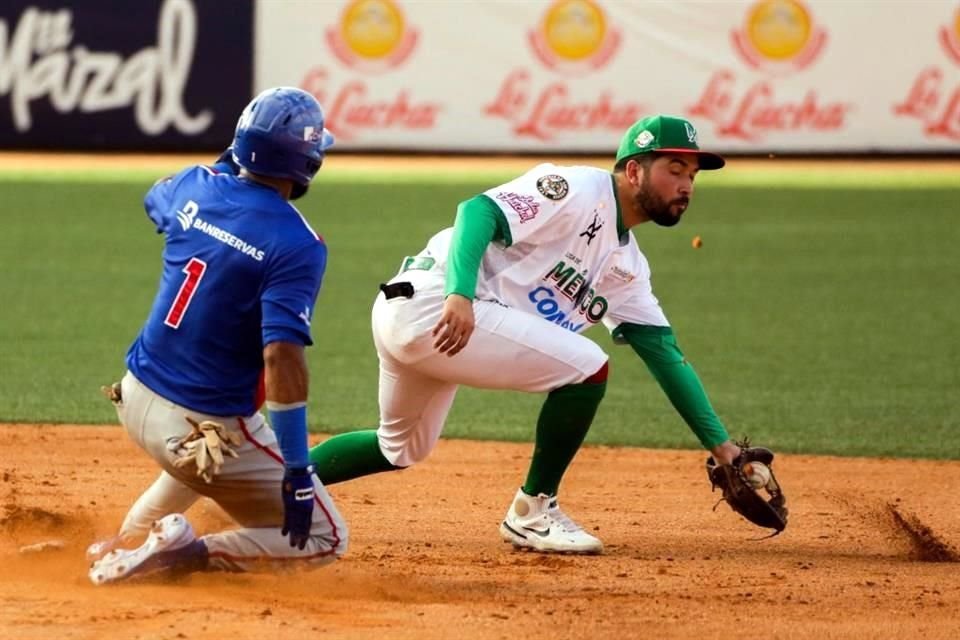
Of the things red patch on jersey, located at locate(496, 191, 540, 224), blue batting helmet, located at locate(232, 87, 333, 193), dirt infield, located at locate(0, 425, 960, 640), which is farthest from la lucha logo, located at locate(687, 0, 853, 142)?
blue batting helmet, located at locate(232, 87, 333, 193)

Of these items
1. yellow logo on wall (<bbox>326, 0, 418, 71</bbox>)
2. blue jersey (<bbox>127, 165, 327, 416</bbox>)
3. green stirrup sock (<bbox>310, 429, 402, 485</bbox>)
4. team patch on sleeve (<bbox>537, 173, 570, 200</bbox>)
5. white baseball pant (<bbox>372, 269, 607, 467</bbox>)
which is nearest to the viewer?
blue jersey (<bbox>127, 165, 327, 416</bbox>)

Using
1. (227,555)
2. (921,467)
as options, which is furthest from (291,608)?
(921,467)

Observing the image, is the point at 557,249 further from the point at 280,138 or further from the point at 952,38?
the point at 952,38

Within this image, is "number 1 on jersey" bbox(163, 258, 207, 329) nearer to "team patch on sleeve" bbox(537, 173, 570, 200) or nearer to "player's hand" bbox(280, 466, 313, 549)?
"player's hand" bbox(280, 466, 313, 549)

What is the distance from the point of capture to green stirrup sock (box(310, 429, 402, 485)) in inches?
253

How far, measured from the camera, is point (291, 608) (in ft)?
17.5

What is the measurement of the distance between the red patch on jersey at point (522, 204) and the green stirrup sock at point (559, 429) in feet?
2.14

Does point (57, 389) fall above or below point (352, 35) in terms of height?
above

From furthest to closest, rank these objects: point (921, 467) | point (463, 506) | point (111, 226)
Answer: point (111, 226) → point (921, 467) → point (463, 506)

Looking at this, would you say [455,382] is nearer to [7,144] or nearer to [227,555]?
[227,555]

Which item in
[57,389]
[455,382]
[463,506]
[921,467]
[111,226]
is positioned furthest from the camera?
[111,226]

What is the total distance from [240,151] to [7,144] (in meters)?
17.4

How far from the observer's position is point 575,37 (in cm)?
2142

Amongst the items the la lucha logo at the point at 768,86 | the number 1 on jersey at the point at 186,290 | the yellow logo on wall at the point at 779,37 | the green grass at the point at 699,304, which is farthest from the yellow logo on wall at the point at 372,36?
the number 1 on jersey at the point at 186,290
